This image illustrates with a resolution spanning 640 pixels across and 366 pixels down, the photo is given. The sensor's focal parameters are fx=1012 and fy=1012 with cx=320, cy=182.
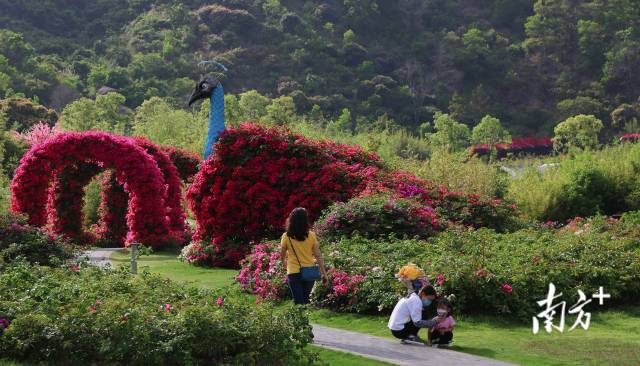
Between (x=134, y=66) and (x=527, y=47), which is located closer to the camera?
(x=134, y=66)

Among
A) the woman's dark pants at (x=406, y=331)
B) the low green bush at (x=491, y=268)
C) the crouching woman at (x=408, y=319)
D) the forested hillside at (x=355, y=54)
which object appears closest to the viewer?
the crouching woman at (x=408, y=319)

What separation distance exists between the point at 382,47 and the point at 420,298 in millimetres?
74574

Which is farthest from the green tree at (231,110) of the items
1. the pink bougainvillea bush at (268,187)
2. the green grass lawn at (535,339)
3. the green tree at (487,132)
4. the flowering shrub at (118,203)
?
the green grass lawn at (535,339)

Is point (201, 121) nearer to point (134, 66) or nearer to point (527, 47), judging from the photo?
point (134, 66)

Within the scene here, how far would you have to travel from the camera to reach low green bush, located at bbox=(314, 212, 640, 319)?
40.1ft

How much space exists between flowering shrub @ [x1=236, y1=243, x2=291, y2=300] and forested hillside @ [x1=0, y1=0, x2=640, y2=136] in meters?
50.9

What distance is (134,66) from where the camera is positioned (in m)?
70.2

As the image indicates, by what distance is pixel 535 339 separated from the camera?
10.8 metres

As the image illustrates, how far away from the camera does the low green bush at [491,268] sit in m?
12.2

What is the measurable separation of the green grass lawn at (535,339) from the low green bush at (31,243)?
4581 mm

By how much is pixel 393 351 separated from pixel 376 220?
685cm

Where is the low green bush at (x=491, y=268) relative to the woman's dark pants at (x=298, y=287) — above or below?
above

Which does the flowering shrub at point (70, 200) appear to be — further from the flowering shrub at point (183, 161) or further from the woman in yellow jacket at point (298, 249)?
the woman in yellow jacket at point (298, 249)

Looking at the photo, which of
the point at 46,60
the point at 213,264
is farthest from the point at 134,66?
the point at 213,264
